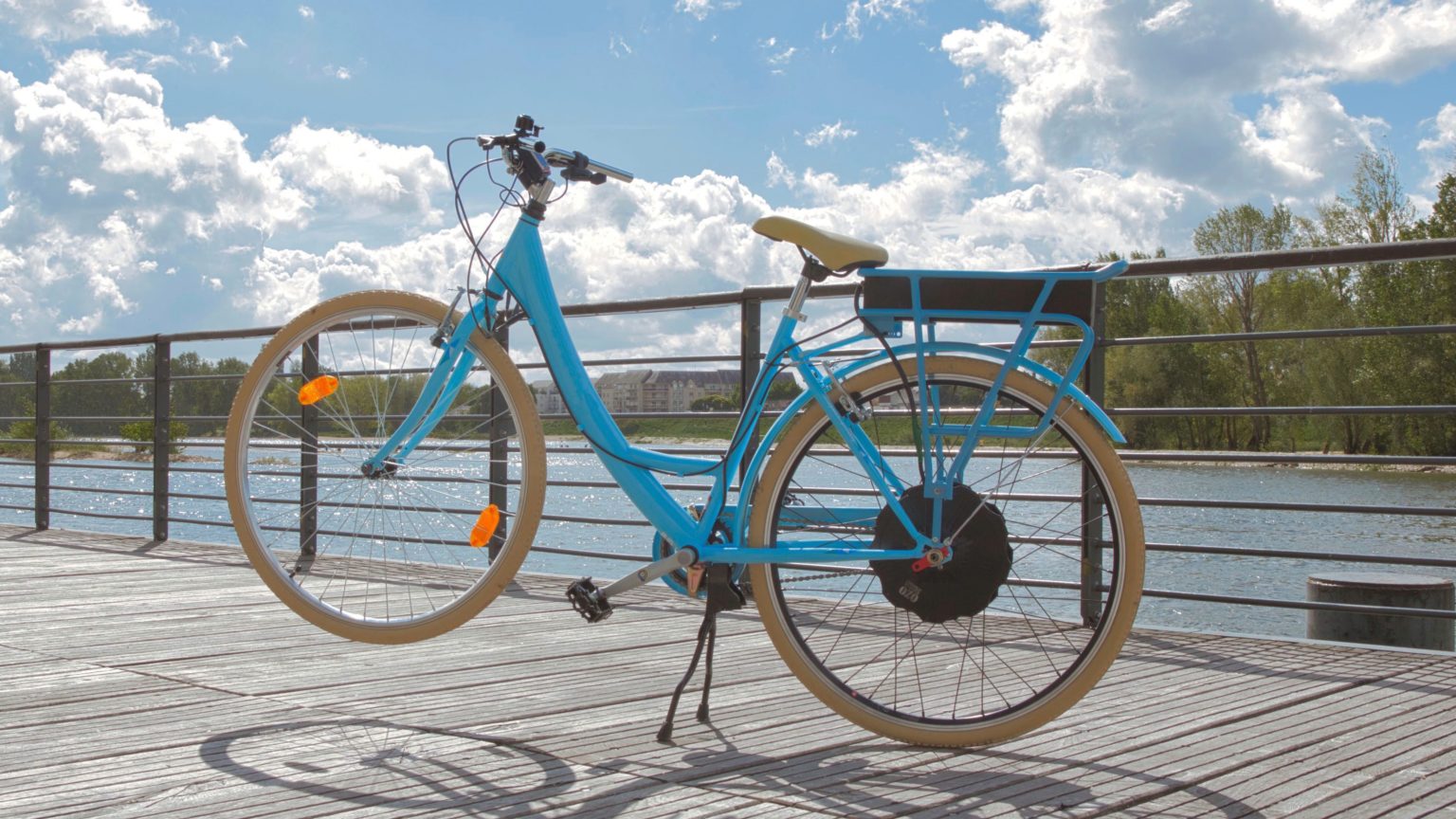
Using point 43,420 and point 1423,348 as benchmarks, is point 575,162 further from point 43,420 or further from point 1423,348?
point 1423,348

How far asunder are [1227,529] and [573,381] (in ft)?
10.1

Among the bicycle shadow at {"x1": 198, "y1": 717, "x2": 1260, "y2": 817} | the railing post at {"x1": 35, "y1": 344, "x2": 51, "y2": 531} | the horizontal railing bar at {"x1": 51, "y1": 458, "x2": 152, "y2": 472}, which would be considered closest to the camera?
the bicycle shadow at {"x1": 198, "y1": 717, "x2": 1260, "y2": 817}

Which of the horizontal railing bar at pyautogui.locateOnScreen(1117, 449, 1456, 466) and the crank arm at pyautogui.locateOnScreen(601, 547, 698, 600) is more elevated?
the horizontal railing bar at pyautogui.locateOnScreen(1117, 449, 1456, 466)

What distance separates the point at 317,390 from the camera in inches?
99.9

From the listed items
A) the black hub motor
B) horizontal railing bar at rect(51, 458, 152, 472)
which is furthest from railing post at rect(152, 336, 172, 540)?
the black hub motor

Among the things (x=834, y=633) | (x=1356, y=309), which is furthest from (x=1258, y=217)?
(x=834, y=633)

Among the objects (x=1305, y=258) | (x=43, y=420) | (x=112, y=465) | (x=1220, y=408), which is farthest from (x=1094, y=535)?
(x=43, y=420)

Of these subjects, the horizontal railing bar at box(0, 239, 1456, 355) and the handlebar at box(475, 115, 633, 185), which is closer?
the handlebar at box(475, 115, 633, 185)

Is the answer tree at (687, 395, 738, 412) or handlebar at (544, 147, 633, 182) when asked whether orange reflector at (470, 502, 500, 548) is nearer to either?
handlebar at (544, 147, 633, 182)

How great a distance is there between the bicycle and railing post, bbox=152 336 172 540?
3136 millimetres

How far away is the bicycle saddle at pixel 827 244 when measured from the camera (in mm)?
1971

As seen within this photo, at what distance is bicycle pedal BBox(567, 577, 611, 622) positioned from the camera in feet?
7.14

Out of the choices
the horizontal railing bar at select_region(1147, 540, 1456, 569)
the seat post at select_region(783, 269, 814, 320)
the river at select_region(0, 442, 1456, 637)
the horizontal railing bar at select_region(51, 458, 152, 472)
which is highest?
the seat post at select_region(783, 269, 814, 320)

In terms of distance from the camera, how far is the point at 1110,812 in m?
1.70
